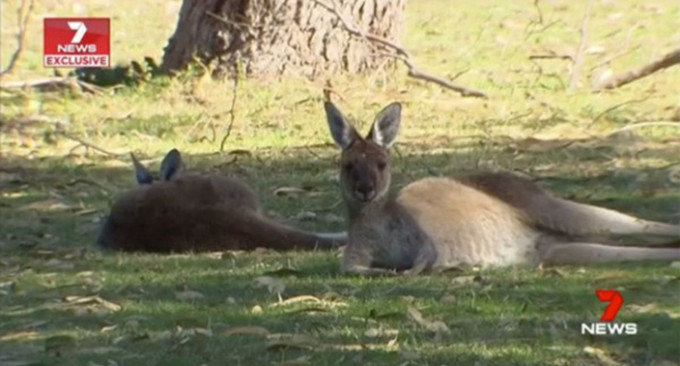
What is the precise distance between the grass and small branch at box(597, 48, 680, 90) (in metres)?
0.13

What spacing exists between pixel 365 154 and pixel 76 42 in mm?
8994

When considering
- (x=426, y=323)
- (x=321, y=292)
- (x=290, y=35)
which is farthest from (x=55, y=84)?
(x=426, y=323)

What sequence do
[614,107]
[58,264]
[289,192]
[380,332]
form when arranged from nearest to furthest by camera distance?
[380,332], [58,264], [289,192], [614,107]

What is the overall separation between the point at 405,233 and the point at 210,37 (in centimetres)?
656

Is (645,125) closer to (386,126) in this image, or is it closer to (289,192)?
(289,192)

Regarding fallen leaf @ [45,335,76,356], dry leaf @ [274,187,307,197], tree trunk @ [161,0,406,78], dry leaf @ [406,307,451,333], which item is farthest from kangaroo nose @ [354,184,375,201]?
tree trunk @ [161,0,406,78]

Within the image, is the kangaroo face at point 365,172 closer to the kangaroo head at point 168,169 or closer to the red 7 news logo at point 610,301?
the red 7 news logo at point 610,301

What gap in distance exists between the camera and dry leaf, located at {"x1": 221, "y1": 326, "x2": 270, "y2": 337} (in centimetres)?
634

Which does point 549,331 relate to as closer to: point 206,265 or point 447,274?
point 447,274

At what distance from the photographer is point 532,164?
34.7 feet

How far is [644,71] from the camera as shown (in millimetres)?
12508

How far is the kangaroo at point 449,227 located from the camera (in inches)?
291

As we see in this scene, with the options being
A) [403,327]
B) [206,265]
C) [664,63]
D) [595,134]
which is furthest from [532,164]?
[403,327]

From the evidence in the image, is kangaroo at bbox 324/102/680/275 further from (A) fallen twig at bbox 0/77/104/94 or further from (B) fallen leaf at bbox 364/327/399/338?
(A) fallen twig at bbox 0/77/104/94
